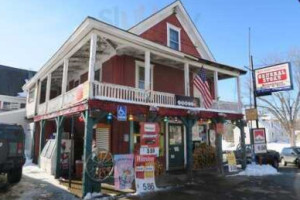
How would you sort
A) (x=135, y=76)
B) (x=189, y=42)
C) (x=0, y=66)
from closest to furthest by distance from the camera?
(x=135, y=76), (x=189, y=42), (x=0, y=66)

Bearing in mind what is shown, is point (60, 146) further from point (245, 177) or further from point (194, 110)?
point (245, 177)

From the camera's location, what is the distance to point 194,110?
13.5 m

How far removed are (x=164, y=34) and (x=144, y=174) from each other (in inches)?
384

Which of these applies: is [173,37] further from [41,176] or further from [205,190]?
[41,176]

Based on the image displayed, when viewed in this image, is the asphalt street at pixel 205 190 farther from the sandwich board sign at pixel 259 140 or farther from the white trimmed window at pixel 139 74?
the white trimmed window at pixel 139 74

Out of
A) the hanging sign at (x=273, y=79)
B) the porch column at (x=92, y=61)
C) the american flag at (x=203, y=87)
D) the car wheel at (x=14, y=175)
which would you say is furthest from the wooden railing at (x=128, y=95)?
the hanging sign at (x=273, y=79)

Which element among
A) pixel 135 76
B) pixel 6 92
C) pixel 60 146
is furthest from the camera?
pixel 6 92

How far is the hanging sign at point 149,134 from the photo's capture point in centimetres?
1062

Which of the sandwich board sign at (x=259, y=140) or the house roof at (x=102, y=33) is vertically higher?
the house roof at (x=102, y=33)

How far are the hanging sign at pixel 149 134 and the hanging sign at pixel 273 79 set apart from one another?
420 inches

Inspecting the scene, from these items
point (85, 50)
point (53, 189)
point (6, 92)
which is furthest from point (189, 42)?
point (6, 92)

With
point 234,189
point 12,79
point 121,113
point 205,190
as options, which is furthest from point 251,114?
point 12,79

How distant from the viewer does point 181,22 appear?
739 inches

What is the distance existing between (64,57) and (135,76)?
3662mm
